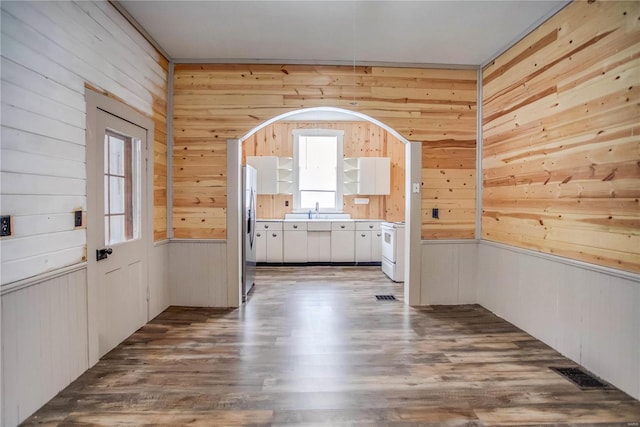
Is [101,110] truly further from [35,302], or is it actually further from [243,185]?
[243,185]

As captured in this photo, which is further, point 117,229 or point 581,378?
point 117,229

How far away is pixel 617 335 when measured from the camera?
7.36 feet

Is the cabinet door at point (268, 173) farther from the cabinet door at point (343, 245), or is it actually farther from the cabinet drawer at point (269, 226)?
the cabinet door at point (343, 245)

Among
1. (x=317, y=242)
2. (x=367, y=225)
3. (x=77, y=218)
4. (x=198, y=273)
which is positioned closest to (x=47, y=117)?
(x=77, y=218)

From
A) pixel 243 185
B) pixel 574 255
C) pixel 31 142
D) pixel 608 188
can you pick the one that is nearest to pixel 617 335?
pixel 574 255

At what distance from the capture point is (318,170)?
6.90 metres

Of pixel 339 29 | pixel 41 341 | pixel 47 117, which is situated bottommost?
pixel 41 341

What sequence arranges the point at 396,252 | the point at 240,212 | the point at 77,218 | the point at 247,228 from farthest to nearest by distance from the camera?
the point at 396,252 → the point at 247,228 → the point at 240,212 → the point at 77,218

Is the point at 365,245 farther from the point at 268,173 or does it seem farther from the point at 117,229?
Answer: the point at 117,229

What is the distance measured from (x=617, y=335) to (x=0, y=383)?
12.3 ft

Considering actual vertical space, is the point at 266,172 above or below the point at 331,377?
above

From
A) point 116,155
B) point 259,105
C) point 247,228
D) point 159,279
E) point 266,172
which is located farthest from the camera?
point 266,172

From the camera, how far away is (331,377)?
91.8 inches

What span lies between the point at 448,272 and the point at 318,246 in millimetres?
2805
